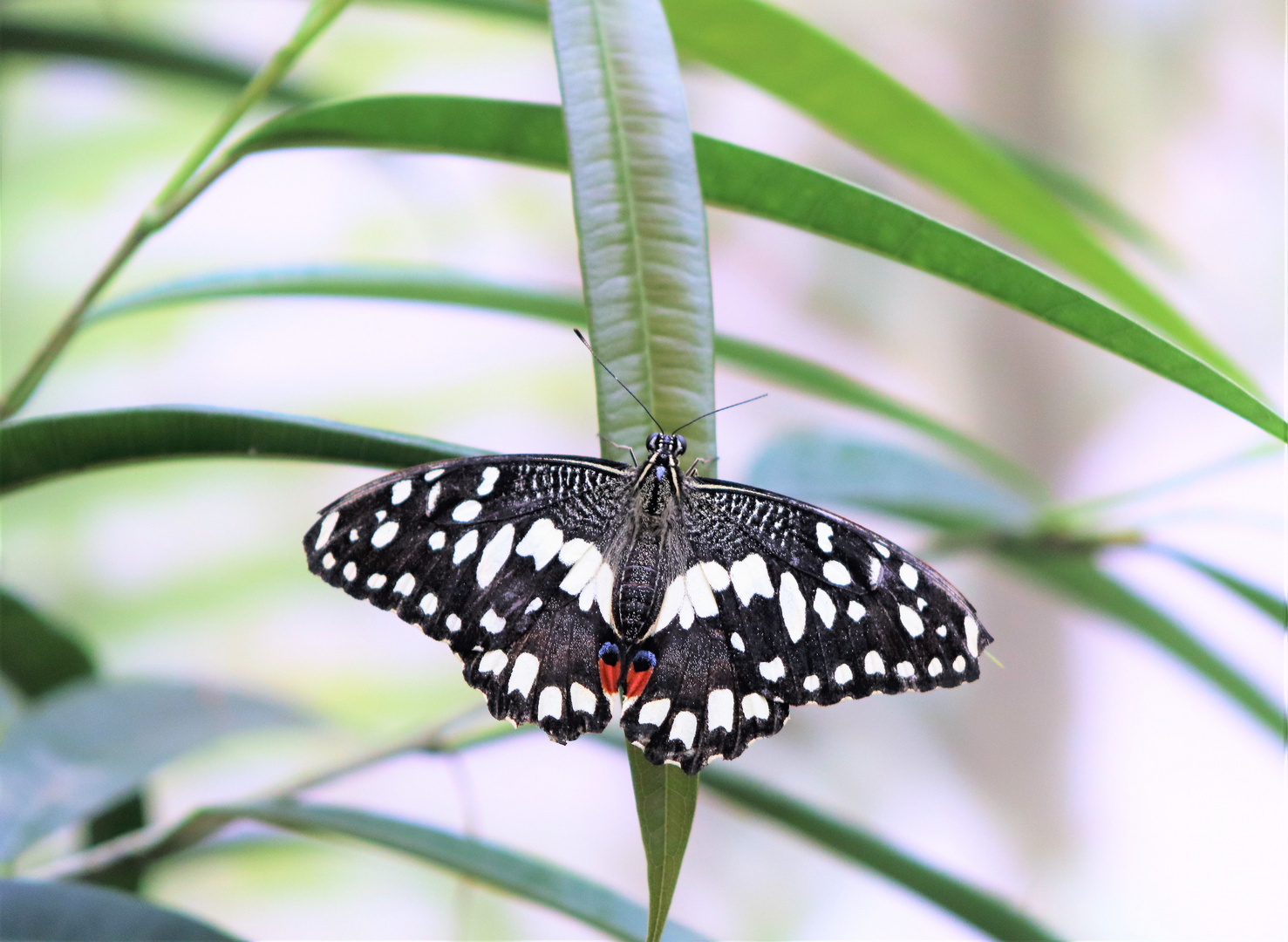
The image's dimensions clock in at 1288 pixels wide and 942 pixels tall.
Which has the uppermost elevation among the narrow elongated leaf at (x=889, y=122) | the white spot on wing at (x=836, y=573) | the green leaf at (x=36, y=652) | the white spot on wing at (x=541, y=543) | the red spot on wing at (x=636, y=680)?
the narrow elongated leaf at (x=889, y=122)

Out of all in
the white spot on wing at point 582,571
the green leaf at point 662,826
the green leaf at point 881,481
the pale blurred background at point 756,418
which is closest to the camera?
the green leaf at point 662,826

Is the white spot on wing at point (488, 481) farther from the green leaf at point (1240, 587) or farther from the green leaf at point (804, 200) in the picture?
the green leaf at point (1240, 587)

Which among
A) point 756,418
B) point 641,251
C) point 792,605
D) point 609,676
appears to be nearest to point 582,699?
point 609,676

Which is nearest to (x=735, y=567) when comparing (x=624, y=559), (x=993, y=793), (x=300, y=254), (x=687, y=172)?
(x=624, y=559)

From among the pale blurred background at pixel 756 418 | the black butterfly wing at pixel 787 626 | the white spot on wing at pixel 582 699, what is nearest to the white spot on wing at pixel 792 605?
the black butterfly wing at pixel 787 626

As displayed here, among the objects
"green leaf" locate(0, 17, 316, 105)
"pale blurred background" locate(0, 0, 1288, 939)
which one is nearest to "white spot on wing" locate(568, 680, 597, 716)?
"green leaf" locate(0, 17, 316, 105)

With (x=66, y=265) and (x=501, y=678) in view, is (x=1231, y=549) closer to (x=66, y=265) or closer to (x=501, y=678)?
(x=501, y=678)
